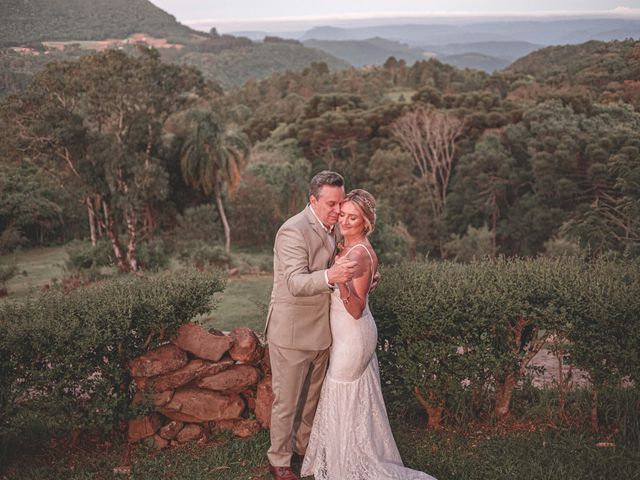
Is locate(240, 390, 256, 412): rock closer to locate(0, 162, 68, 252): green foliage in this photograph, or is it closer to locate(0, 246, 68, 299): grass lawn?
locate(0, 246, 68, 299): grass lawn

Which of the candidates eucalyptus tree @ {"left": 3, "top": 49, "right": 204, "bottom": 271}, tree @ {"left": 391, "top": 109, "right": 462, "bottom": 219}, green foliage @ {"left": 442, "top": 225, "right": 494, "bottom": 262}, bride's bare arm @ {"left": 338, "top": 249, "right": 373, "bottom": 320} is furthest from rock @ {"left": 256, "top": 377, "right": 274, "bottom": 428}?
tree @ {"left": 391, "top": 109, "right": 462, "bottom": 219}

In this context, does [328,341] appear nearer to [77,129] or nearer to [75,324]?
[75,324]

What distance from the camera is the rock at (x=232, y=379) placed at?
4.64m

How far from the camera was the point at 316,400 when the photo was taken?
426 cm

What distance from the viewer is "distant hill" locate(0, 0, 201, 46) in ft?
94.7

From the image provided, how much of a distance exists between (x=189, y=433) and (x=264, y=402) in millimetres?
642

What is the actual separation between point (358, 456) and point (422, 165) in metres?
39.2

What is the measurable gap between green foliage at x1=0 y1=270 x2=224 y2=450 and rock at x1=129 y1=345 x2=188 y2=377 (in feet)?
0.20

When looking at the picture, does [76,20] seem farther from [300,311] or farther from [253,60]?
[253,60]

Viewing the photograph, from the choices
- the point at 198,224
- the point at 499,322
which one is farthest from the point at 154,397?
the point at 198,224

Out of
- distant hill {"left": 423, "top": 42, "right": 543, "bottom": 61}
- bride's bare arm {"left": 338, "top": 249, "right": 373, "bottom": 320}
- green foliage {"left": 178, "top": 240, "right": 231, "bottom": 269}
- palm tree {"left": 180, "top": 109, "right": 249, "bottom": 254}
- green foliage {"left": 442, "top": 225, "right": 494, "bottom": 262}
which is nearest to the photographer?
bride's bare arm {"left": 338, "top": 249, "right": 373, "bottom": 320}

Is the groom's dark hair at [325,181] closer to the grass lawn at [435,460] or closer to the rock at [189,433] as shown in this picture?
the grass lawn at [435,460]

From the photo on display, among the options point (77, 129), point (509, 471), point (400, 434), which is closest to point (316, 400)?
point (400, 434)

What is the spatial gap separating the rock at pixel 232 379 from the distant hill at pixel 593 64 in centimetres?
3914
